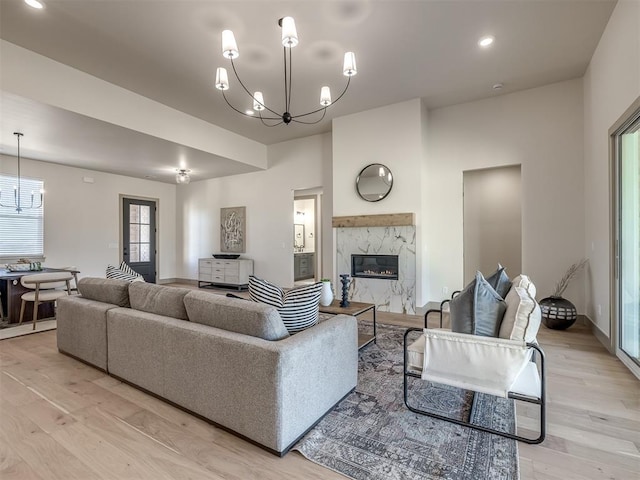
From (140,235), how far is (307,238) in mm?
4773

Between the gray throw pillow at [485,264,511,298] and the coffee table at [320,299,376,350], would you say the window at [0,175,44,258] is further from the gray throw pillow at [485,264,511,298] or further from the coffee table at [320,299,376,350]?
the gray throw pillow at [485,264,511,298]

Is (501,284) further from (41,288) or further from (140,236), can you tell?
(140,236)

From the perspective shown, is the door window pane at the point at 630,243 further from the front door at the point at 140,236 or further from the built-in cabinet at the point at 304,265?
the front door at the point at 140,236

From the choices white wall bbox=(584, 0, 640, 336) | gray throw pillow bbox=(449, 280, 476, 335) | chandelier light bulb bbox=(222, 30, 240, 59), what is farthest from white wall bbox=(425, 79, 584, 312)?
chandelier light bulb bbox=(222, 30, 240, 59)

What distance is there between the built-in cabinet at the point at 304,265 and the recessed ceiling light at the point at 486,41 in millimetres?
6276

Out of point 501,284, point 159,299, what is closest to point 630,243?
point 501,284

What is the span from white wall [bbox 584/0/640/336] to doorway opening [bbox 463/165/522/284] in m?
0.90

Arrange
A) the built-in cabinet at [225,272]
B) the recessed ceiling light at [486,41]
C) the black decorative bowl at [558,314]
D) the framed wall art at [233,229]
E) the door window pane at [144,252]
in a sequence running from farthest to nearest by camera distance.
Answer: the door window pane at [144,252], the framed wall art at [233,229], the built-in cabinet at [225,272], the black decorative bowl at [558,314], the recessed ceiling light at [486,41]

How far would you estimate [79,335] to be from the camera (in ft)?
9.82

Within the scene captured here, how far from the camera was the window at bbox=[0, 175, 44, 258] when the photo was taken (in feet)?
19.1

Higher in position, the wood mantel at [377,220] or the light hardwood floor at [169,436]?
the wood mantel at [377,220]

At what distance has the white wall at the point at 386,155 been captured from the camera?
4.91 metres

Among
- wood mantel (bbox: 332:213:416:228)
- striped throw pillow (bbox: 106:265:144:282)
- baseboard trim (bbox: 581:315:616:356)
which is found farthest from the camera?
wood mantel (bbox: 332:213:416:228)

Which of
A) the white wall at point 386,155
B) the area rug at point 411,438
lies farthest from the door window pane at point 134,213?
the area rug at point 411,438
